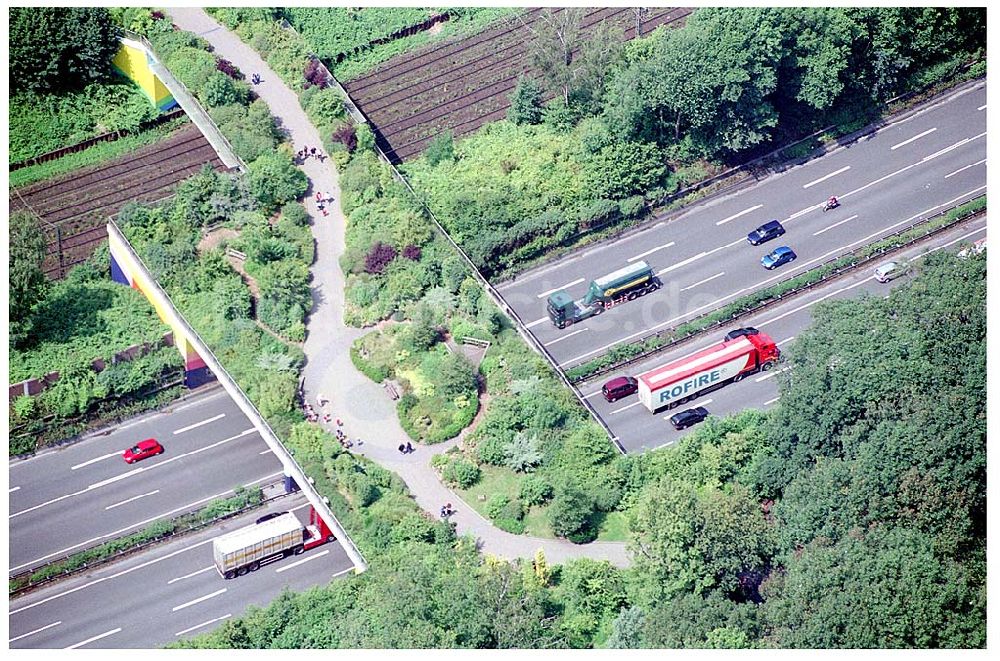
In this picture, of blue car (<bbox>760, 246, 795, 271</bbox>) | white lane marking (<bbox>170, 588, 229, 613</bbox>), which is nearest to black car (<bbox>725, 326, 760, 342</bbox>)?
blue car (<bbox>760, 246, 795, 271</bbox>)

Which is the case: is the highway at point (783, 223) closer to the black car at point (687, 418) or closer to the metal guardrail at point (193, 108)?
the black car at point (687, 418)

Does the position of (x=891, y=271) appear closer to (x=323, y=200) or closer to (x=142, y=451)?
(x=323, y=200)

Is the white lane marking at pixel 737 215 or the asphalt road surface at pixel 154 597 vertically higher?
the white lane marking at pixel 737 215

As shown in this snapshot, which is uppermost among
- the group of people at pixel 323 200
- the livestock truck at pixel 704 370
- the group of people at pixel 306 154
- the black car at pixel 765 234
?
the group of people at pixel 306 154

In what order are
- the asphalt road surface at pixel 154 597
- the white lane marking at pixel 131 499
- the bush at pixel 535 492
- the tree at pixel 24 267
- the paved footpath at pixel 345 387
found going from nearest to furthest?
the asphalt road surface at pixel 154 597 → the paved footpath at pixel 345 387 → the bush at pixel 535 492 → the white lane marking at pixel 131 499 → the tree at pixel 24 267

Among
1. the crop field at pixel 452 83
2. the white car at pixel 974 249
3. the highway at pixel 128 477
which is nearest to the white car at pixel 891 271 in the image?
the white car at pixel 974 249
